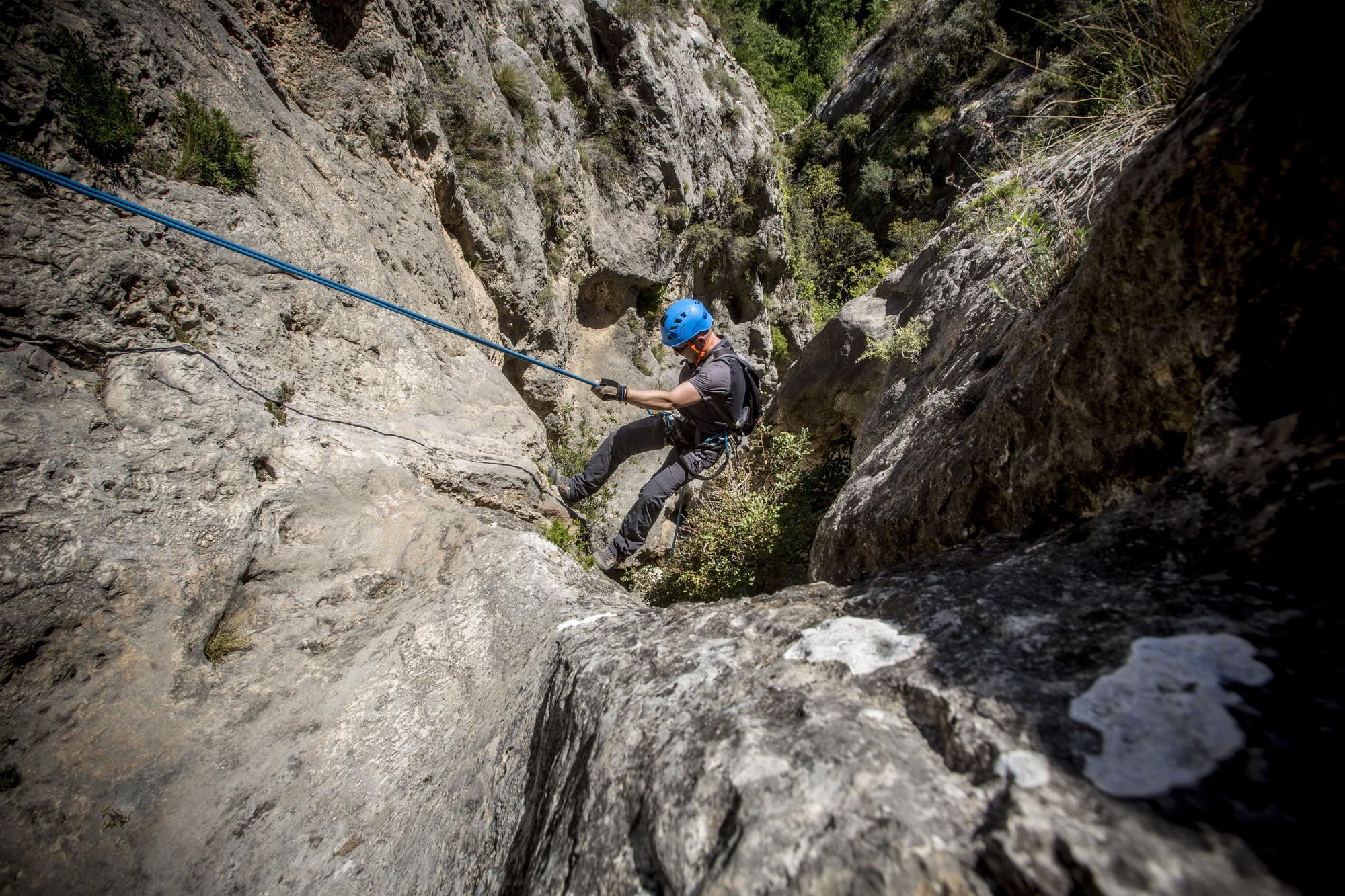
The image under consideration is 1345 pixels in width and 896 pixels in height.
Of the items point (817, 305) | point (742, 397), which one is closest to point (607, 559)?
point (742, 397)

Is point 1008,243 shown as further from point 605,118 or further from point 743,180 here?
point 743,180

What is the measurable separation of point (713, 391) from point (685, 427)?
0.65m

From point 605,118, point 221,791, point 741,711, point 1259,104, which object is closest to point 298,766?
point 221,791

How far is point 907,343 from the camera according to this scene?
516 centimetres

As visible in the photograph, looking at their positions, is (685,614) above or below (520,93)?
below

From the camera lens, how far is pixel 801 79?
26.8 meters

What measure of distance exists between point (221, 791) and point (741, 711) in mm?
2125

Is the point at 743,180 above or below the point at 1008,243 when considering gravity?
above

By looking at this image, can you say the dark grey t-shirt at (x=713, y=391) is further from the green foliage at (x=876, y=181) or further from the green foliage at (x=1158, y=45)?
the green foliage at (x=876, y=181)

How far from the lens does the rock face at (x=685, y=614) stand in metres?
1.01

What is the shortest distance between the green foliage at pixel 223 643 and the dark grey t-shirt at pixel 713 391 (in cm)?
380

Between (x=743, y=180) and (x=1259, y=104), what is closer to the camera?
(x=1259, y=104)

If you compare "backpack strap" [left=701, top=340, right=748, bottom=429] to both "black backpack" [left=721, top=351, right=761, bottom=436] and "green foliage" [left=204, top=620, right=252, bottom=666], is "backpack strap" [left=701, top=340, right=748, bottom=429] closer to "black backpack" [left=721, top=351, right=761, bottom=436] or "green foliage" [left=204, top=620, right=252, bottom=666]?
"black backpack" [left=721, top=351, right=761, bottom=436]

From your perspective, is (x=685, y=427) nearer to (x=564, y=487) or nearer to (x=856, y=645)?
(x=564, y=487)
